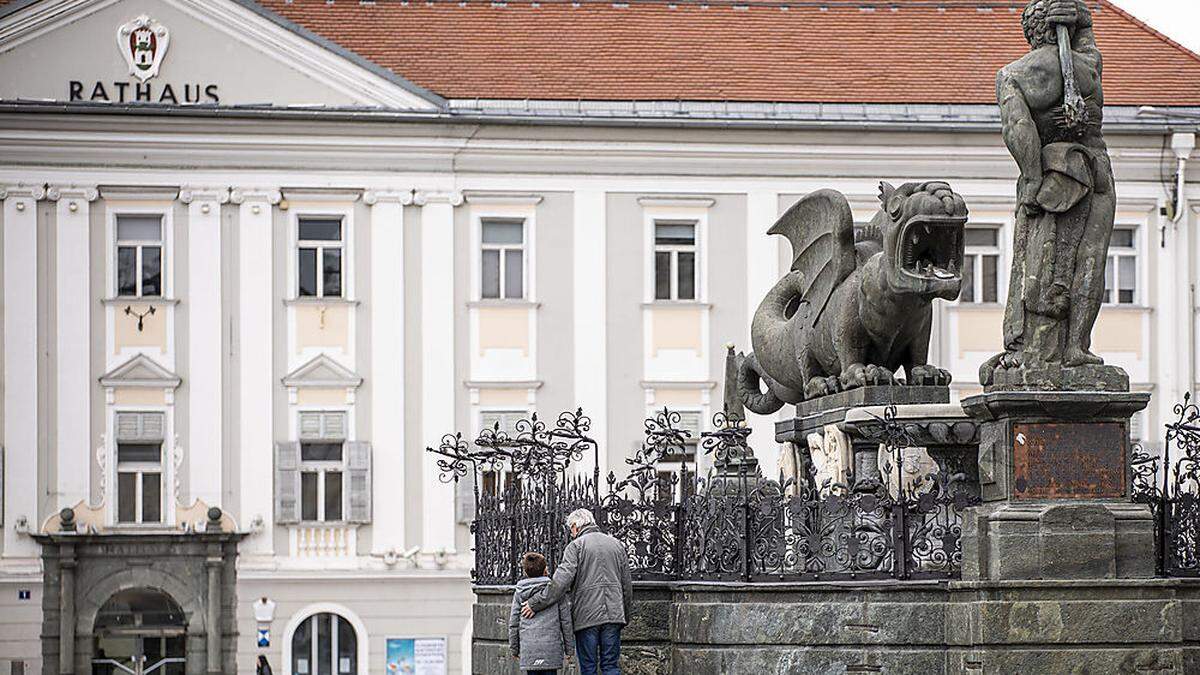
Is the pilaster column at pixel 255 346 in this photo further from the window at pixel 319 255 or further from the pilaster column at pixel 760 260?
the pilaster column at pixel 760 260

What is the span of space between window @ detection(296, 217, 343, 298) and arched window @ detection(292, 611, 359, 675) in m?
4.83

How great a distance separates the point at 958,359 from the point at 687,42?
6.66 meters

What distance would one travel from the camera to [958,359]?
130 feet

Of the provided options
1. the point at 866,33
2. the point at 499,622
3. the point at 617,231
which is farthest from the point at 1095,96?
the point at 866,33

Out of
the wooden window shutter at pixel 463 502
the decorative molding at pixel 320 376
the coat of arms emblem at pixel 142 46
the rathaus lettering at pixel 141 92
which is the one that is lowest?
the wooden window shutter at pixel 463 502

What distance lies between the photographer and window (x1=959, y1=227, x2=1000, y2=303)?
131 feet

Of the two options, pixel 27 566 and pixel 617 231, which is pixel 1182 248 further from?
pixel 27 566

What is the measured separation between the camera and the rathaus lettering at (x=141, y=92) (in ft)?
125

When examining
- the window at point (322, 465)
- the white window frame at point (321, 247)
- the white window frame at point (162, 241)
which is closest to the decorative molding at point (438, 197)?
the white window frame at point (321, 247)

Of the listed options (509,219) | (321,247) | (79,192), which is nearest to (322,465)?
(321,247)

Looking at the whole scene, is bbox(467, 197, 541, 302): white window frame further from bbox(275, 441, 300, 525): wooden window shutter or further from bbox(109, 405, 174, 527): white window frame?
bbox(109, 405, 174, 527): white window frame

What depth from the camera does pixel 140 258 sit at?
38.3m

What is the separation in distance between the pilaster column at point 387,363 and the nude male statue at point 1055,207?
25.3 metres

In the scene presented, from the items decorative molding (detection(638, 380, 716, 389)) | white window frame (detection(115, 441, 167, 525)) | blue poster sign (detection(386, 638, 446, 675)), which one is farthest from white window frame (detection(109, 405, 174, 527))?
decorative molding (detection(638, 380, 716, 389))
